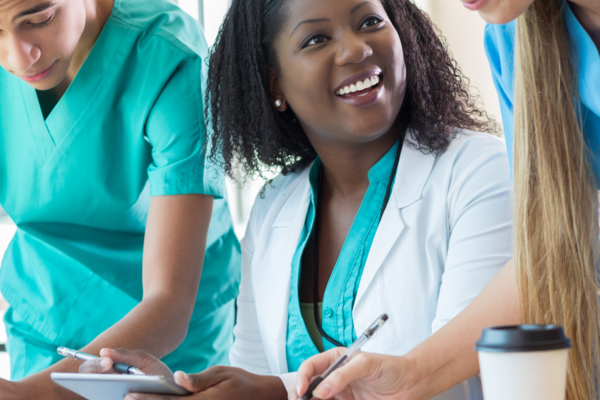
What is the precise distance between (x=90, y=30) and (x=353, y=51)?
0.62 metres

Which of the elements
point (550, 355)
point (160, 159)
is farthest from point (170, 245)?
point (550, 355)

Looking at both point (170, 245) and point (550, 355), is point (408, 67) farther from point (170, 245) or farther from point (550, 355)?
point (550, 355)

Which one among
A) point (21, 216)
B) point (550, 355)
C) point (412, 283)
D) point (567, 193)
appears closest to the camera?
point (550, 355)

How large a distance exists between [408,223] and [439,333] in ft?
1.01

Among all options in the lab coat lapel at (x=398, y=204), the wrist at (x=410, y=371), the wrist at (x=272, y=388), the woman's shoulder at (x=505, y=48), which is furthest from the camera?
the lab coat lapel at (x=398, y=204)

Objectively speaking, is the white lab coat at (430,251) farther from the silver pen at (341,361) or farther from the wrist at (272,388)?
the silver pen at (341,361)

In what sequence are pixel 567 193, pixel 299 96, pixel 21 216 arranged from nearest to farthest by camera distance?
pixel 567 193, pixel 299 96, pixel 21 216

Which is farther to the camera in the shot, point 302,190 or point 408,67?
point 302,190

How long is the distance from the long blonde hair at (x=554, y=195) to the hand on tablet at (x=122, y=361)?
0.62 metres

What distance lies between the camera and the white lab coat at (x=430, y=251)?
43.5 inches

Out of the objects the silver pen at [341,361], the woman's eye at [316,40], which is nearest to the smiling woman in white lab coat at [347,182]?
the woman's eye at [316,40]

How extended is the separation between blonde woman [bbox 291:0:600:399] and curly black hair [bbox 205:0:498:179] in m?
0.40

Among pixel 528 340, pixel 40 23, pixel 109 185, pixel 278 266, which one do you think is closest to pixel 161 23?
pixel 40 23

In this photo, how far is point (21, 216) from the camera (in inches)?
58.7
